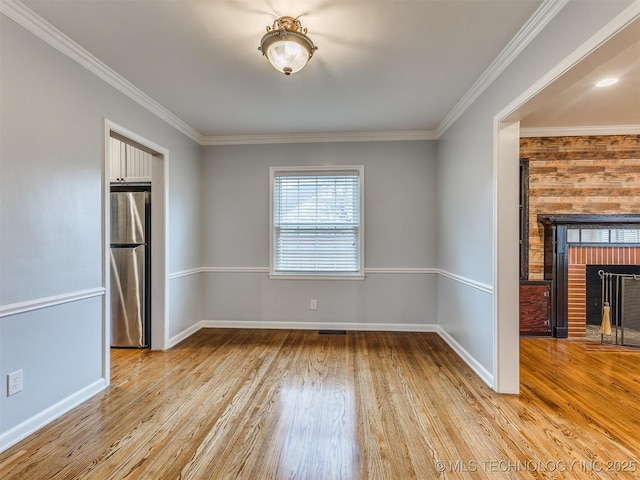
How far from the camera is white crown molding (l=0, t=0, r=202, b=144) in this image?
179cm

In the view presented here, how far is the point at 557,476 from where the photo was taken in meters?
1.58

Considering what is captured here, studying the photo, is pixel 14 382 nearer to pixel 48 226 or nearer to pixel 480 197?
pixel 48 226

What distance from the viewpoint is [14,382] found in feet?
5.95

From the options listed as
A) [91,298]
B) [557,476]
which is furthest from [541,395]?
[91,298]

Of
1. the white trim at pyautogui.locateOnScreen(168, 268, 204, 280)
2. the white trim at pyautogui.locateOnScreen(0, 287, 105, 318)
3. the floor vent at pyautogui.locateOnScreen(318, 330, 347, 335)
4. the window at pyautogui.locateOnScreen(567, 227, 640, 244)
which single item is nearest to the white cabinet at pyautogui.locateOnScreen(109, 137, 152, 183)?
the white trim at pyautogui.locateOnScreen(168, 268, 204, 280)

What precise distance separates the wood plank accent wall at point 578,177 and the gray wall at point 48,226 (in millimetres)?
4574

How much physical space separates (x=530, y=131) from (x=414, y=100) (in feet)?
6.10

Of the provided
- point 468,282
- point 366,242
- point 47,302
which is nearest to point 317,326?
point 366,242

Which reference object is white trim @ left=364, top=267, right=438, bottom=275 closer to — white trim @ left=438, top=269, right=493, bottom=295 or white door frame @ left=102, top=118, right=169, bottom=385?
white trim @ left=438, top=269, right=493, bottom=295

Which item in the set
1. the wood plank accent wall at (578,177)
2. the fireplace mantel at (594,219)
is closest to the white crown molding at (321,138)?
the wood plank accent wall at (578,177)

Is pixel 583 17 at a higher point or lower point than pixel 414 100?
lower

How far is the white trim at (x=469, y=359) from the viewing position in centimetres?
254

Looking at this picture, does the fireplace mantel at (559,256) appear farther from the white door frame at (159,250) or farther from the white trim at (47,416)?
the white trim at (47,416)

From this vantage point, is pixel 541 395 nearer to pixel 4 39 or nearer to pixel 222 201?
pixel 222 201
